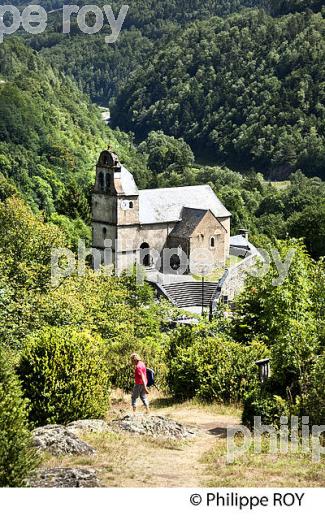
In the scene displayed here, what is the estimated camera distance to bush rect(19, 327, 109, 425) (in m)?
20.6

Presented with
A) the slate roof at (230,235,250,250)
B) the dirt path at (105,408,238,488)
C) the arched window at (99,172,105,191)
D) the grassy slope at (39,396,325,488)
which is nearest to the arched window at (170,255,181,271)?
the arched window at (99,172,105,191)

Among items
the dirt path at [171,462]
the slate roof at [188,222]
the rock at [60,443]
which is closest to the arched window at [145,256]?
the slate roof at [188,222]

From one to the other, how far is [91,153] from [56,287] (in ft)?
226

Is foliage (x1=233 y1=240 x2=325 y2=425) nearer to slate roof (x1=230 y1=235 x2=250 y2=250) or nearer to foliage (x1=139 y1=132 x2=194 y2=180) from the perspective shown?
slate roof (x1=230 y1=235 x2=250 y2=250)

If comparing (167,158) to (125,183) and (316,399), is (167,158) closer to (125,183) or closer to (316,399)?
(125,183)

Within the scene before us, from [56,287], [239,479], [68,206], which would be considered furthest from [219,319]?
[68,206]

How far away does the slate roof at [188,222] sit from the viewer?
2432 inches

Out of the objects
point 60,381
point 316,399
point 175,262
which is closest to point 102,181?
point 175,262

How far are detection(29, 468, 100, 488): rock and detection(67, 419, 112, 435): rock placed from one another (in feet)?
9.93

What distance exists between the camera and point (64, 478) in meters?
15.3

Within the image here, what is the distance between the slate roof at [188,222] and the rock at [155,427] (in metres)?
42.2

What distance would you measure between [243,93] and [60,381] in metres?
135

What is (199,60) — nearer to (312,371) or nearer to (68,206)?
(68,206)

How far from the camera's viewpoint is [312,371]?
64.5ft
